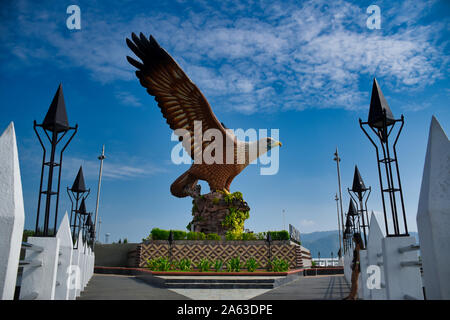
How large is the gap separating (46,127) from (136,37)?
11.9 meters

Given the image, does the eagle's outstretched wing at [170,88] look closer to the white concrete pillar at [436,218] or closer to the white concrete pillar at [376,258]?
the white concrete pillar at [376,258]

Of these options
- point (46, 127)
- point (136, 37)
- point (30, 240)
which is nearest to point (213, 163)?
point (136, 37)

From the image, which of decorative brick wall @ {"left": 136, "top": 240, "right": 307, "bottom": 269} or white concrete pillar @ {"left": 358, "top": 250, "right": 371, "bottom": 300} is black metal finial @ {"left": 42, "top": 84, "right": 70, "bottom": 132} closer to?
white concrete pillar @ {"left": 358, "top": 250, "right": 371, "bottom": 300}

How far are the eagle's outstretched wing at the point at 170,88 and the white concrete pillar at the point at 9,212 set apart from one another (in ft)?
48.1

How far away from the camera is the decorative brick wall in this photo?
56.3ft

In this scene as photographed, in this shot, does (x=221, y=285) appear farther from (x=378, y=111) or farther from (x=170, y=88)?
(x=170, y=88)

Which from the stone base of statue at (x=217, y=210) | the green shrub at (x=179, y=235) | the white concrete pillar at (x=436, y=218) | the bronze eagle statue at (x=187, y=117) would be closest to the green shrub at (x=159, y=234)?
the green shrub at (x=179, y=235)

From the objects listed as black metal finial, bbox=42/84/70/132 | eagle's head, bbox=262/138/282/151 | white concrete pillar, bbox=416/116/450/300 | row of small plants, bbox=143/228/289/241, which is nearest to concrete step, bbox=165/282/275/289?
black metal finial, bbox=42/84/70/132

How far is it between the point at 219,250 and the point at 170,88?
30.8ft

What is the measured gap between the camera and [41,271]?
147 inches

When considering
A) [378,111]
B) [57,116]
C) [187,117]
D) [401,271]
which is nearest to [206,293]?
[57,116]

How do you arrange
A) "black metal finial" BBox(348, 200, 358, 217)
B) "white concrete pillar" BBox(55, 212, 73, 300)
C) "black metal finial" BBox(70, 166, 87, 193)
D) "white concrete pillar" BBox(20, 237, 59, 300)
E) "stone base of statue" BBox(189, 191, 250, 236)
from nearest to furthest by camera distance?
1. "white concrete pillar" BBox(20, 237, 59, 300)
2. "white concrete pillar" BBox(55, 212, 73, 300)
3. "black metal finial" BBox(70, 166, 87, 193)
4. "black metal finial" BBox(348, 200, 358, 217)
5. "stone base of statue" BBox(189, 191, 250, 236)

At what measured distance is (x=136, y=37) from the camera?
1599cm

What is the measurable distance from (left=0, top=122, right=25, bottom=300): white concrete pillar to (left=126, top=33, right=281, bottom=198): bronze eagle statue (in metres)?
14.7
